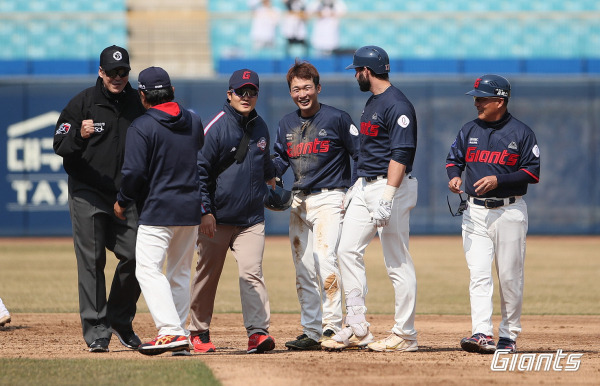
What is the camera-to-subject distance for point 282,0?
23.8m

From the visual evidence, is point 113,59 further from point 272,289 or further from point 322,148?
point 272,289

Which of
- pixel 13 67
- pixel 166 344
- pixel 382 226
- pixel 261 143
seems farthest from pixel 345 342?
pixel 13 67

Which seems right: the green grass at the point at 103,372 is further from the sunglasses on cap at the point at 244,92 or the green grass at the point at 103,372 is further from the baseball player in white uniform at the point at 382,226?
the sunglasses on cap at the point at 244,92

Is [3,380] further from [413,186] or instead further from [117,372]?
[413,186]

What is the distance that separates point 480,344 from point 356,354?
93 centimetres

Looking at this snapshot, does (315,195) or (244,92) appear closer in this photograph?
(244,92)

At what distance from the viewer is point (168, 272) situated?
6367 millimetres

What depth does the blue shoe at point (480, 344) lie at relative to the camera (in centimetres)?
649

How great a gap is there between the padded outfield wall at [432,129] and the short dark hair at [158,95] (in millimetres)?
14508

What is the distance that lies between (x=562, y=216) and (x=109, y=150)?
16.8 meters

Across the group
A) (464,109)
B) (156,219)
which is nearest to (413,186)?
(156,219)

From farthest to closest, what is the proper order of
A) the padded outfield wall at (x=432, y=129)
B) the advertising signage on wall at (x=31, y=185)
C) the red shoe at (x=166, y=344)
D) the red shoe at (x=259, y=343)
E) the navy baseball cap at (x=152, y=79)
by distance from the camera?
the padded outfield wall at (x=432, y=129) < the advertising signage on wall at (x=31, y=185) < the red shoe at (x=259, y=343) < the navy baseball cap at (x=152, y=79) < the red shoe at (x=166, y=344)

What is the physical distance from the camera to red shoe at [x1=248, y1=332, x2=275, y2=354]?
257 inches

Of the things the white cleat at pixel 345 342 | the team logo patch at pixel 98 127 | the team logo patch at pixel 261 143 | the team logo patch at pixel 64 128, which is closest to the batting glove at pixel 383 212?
the white cleat at pixel 345 342
